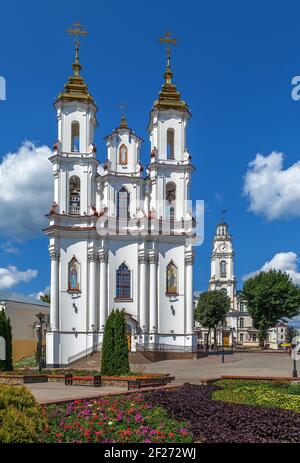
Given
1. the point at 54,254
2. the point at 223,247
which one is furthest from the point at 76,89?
→ the point at 223,247

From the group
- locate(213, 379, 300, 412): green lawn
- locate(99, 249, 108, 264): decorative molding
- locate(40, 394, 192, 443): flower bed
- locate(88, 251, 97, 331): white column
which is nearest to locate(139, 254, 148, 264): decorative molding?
locate(99, 249, 108, 264): decorative molding

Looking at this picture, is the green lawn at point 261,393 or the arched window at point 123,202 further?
the arched window at point 123,202

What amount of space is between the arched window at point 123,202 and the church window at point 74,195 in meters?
3.15

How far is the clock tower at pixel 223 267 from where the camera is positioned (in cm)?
10350

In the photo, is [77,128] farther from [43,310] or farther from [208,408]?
[208,408]

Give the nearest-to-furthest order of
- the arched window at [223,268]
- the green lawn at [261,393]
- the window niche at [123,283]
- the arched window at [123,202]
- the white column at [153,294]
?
the green lawn at [261,393], the white column at [153,294], the window niche at [123,283], the arched window at [123,202], the arched window at [223,268]

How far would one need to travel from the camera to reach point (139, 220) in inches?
1698

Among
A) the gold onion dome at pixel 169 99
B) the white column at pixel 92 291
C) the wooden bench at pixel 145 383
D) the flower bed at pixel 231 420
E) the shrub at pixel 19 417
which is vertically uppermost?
the gold onion dome at pixel 169 99

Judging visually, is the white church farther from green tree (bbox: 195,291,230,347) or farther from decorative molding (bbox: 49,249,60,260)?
green tree (bbox: 195,291,230,347)

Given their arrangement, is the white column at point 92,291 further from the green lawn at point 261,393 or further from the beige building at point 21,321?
the green lawn at point 261,393

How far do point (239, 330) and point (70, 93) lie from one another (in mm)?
72320

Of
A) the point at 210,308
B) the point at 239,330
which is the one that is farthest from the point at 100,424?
the point at 239,330

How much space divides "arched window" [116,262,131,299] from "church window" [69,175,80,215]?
17.8 ft

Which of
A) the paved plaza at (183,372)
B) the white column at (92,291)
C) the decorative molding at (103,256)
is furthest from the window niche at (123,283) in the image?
the paved plaza at (183,372)
